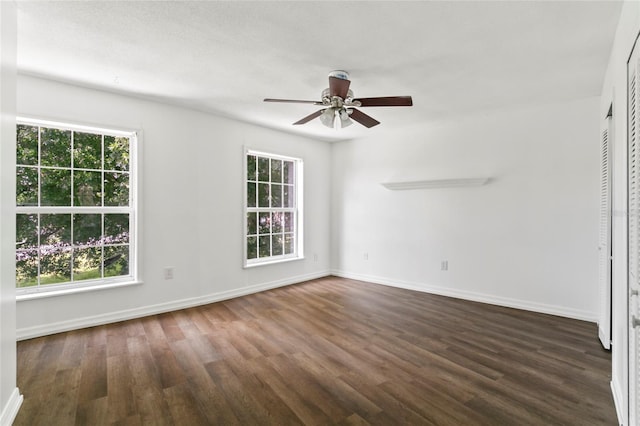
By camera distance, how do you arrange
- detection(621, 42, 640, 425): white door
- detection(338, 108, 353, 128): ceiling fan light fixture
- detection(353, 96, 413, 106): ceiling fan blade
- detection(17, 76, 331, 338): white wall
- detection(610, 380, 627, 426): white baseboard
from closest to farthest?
detection(621, 42, 640, 425): white door < detection(610, 380, 627, 426): white baseboard < detection(353, 96, 413, 106): ceiling fan blade < detection(338, 108, 353, 128): ceiling fan light fixture < detection(17, 76, 331, 338): white wall

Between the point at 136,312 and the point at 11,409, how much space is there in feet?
5.85

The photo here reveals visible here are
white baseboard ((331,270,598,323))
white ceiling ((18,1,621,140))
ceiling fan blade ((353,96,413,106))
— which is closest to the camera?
white ceiling ((18,1,621,140))

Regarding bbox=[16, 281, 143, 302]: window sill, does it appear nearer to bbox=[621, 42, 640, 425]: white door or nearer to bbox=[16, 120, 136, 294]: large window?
bbox=[16, 120, 136, 294]: large window

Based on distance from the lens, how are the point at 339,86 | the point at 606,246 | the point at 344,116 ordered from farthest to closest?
the point at 344,116, the point at 606,246, the point at 339,86

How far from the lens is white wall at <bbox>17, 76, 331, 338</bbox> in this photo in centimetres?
→ 311

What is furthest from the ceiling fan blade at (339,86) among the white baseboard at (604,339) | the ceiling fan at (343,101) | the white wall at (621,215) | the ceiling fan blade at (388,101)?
the white baseboard at (604,339)

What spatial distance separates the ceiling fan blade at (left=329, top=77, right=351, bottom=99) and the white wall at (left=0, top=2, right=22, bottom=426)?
6.86 feet

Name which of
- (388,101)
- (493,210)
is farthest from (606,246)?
(388,101)

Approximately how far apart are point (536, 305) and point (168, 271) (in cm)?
456

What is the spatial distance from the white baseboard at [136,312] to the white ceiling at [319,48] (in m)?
2.47

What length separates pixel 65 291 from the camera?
3.15 m

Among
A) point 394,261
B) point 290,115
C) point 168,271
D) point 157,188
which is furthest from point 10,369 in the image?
point 394,261

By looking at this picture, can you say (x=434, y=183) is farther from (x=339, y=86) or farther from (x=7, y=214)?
(x=7, y=214)


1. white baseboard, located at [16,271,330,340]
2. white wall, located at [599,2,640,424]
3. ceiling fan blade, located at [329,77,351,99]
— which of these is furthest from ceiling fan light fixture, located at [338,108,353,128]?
white baseboard, located at [16,271,330,340]
